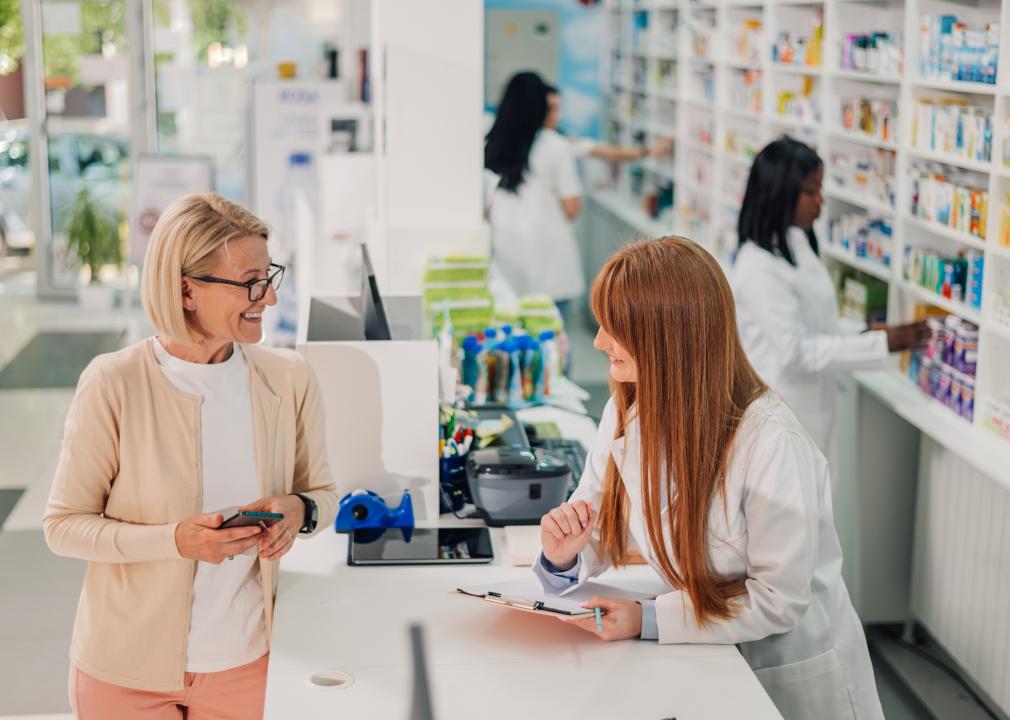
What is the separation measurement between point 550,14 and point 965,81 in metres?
6.13

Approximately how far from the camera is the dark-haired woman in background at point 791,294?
3.93 m

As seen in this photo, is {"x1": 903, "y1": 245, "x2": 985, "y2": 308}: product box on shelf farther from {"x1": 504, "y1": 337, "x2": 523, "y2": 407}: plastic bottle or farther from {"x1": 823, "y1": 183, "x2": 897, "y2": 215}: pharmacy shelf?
{"x1": 504, "y1": 337, "x2": 523, "y2": 407}: plastic bottle

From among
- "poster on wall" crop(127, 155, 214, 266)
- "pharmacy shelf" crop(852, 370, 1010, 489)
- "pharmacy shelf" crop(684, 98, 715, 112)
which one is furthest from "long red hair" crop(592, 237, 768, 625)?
"poster on wall" crop(127, 155, 214, 266)

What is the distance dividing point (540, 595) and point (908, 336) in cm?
216

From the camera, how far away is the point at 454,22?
4.61m

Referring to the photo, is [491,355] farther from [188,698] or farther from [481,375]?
[188,698]

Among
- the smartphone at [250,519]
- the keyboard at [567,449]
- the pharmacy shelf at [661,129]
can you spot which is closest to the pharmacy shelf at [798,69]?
the pharmacy shelf at [661,129]

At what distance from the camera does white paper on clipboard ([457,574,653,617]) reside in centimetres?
222

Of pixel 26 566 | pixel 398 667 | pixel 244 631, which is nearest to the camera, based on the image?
pixel 398 667

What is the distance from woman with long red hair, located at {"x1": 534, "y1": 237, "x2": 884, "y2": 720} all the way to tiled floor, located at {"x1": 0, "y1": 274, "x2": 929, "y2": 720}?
1.73 metres

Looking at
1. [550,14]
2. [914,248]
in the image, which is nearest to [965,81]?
[914,248]

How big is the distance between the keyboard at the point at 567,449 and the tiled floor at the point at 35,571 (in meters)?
1.24

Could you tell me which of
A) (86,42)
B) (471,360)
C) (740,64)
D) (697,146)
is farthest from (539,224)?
(86,42)

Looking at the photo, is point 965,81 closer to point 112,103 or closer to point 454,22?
point 454,22
